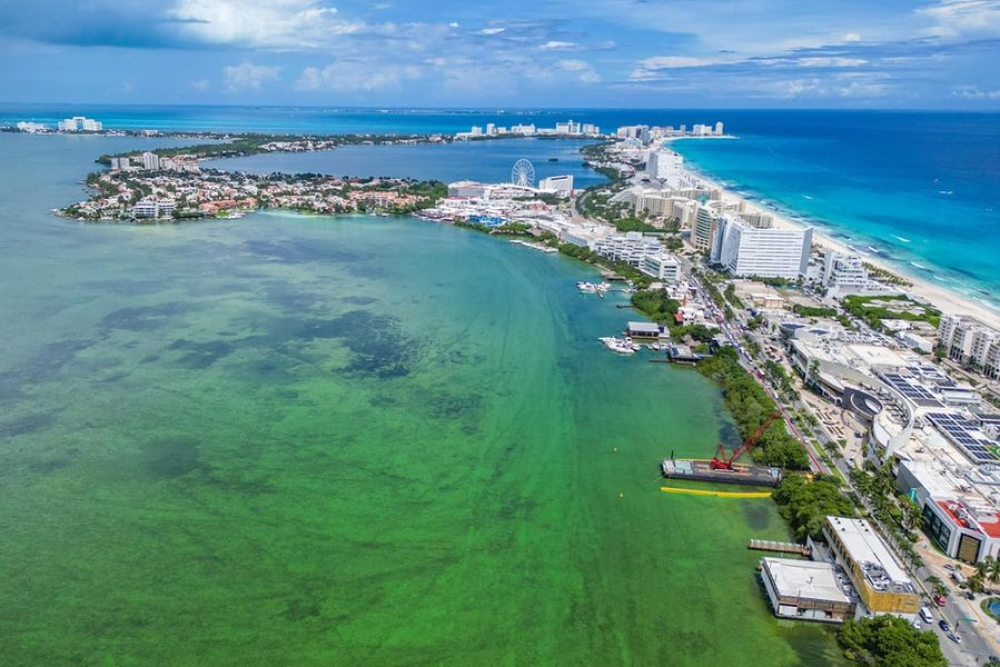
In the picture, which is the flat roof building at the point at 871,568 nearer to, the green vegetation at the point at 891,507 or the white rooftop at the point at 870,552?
the white rooftop at the point at 870,552

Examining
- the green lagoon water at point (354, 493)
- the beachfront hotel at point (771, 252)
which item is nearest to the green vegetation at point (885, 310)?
the beachfront hotel at point (771, 252)

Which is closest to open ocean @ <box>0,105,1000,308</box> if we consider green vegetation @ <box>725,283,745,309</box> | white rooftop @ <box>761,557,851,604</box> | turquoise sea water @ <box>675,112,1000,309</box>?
turquoise sea water @ <box>675,112,1000,309</box>

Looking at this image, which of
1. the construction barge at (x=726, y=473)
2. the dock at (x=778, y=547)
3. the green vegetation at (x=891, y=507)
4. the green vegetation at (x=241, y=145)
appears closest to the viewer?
the green vegetation at (x=891, y=507)

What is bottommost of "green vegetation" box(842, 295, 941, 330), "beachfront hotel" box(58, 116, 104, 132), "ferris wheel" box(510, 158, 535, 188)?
"green vegetation" box(842, 295, 941, 330)

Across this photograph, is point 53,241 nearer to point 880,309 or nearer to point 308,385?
point 308,385

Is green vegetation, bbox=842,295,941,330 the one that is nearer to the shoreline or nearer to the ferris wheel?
the shoreline

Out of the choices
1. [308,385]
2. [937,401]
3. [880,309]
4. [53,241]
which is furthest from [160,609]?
[53,241]
